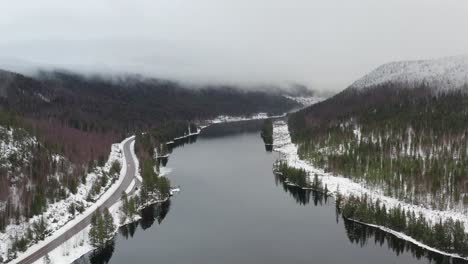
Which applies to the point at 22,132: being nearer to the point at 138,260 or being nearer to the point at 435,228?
the point at 138,260

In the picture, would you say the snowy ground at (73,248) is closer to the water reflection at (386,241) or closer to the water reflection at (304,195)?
the water reflection at (386,241)

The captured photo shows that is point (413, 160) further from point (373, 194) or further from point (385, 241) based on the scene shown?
point (385, 241)

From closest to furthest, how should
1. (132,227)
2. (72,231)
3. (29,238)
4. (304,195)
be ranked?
Result: 1. (29,238)
2. (72,231)
3. (132,227)
4. (304,195)

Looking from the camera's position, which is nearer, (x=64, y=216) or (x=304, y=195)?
(x=64, y=216)

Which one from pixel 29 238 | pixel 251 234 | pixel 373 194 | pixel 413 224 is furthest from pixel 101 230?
pixel 373 194

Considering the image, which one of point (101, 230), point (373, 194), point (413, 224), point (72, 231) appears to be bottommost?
point (72, 231)

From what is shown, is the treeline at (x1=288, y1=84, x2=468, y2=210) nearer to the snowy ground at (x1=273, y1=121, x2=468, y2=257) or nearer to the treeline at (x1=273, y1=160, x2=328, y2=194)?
the snowy ground at (x1=273, y1=121, x2=468, y2=257)
